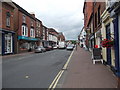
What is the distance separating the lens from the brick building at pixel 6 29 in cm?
2321

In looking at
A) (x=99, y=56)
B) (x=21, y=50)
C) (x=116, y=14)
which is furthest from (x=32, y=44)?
(x=116, y=14)

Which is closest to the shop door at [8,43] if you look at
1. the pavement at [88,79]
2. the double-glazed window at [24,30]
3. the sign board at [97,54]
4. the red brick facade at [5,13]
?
the red brick facade at [5,13]

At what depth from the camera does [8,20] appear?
25.6m

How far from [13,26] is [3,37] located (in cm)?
454

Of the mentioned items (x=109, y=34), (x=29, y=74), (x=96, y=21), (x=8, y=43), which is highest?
(x=96, y=21)

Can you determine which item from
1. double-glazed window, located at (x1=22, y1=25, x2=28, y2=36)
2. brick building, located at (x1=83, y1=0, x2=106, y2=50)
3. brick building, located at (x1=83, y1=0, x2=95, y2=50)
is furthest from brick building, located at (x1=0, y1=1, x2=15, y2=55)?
brick building, located at (x1=83, y1=0, x2=95, y2=50)

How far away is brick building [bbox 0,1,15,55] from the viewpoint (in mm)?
23206

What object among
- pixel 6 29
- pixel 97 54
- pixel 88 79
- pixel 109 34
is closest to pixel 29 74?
pixel 88 79

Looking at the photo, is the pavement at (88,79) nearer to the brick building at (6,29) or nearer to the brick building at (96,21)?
the brick building at (96,21)

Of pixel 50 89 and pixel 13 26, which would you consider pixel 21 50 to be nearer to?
pixel 13 26

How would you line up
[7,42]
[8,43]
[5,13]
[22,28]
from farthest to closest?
1. [22,28]
2. [8,43]
3. [7,42]
4. [5,13]

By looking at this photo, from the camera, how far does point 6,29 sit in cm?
2439

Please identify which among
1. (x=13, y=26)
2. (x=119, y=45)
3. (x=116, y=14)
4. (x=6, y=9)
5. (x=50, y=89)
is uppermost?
(x=6, y=9)

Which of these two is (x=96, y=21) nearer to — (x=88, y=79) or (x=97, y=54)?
(x=97, y=54)
